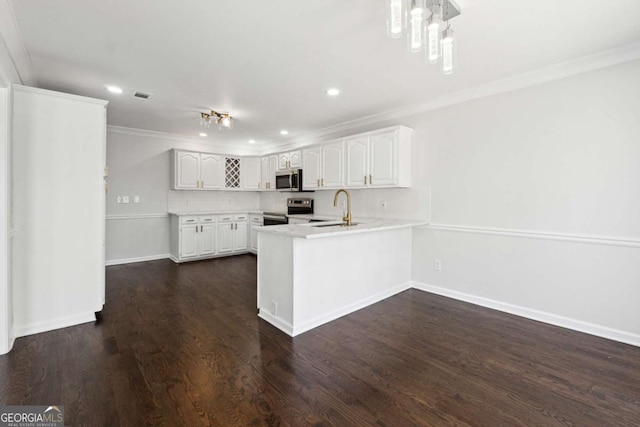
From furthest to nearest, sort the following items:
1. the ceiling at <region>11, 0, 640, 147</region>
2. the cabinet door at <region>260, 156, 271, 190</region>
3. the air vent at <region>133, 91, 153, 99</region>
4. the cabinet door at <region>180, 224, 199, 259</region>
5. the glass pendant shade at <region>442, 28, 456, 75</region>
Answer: the cabinet door at <region>260, 156, 271, 190</region>
the cabinet door at <region>180, 224, 199, 259</region>
the air vent at <region>133, 91, 153, 99</region>
the ceiling at <region>11, 0, 640, 147</region>
the glass pendant shade at <region>442, 28, 456, 75</region>

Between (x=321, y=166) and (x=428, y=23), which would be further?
(x=321, y=166)

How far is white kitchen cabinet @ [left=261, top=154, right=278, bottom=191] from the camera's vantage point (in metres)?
6.15

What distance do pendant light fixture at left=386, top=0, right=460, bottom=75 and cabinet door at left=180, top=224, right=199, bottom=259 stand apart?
4.83 metres

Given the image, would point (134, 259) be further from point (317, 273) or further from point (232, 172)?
point (317, 273)

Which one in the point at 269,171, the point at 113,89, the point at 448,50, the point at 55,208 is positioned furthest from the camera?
the point at 269,171

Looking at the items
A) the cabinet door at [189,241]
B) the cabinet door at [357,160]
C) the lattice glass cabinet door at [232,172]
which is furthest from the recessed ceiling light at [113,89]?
the cabinet door at [357,160]

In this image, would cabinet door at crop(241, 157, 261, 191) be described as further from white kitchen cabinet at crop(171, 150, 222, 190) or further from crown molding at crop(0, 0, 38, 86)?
crown molding at crop(0, 0, 38, 86)

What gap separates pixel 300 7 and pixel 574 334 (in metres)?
3.56

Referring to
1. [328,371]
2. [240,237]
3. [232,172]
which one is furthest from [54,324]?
[232,172]

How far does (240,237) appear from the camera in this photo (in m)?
6.14

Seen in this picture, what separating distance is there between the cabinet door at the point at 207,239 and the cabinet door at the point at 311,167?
79.2 inches

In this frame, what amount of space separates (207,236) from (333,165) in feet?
9.27

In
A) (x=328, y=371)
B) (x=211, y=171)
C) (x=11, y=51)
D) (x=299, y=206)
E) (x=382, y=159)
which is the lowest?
(x=328, y=371)

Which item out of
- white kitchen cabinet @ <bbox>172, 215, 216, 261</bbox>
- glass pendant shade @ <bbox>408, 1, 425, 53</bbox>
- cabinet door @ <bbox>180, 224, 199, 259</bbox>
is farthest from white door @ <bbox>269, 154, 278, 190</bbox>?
glass pendant shade @ <bbox>408, 1, 425, 53</bbox>
